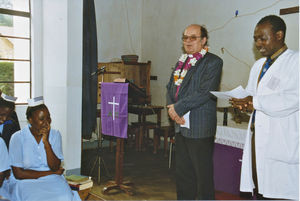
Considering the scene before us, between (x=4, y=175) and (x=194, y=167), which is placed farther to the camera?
(x=194, y=167)

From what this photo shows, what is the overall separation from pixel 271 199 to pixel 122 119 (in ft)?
5.31

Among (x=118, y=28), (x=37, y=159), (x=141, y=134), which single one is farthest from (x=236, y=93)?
(x=118, y=28)

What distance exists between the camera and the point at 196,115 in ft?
8.02

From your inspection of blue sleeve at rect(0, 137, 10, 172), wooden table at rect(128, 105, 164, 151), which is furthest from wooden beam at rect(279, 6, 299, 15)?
blue sleeve at rect(0, 137, 10, 172)

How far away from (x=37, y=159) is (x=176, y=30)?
410cm

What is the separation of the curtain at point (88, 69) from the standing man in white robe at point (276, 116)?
2.35m

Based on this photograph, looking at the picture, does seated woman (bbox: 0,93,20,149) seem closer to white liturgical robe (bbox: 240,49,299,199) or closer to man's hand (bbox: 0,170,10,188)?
man's hand (bbox: 0,170,10,188)

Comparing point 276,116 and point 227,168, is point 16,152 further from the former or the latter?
point 227,168

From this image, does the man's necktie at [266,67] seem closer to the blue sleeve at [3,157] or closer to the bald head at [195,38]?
the bald head at [195,38]

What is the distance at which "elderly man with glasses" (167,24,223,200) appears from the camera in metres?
2.39

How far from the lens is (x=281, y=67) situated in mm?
1918

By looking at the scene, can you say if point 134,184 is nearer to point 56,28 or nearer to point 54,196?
point 54,196

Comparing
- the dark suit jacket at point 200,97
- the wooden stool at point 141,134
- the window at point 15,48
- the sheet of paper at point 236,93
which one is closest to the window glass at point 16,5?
the window at point 15,48

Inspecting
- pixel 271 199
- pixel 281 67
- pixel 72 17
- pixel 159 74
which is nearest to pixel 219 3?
pixel 159 74
